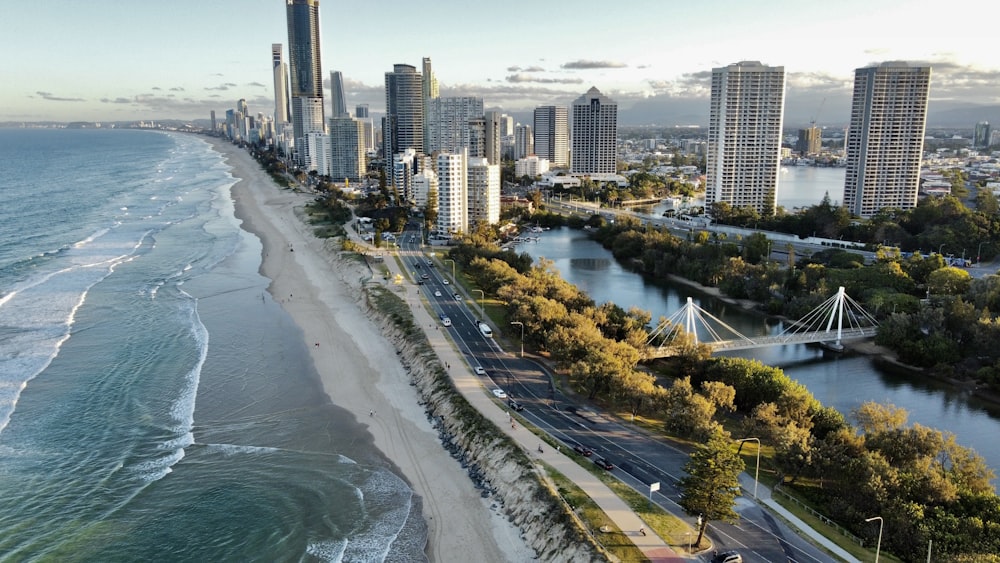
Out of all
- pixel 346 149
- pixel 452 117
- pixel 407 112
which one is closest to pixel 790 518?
pixel 452 117

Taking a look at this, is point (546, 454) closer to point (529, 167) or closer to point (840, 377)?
point (840, 377)

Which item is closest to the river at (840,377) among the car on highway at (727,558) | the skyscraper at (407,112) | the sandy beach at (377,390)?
the car on highway at (727,558)

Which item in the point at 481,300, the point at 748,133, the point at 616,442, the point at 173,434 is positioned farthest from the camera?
the point at 748,133

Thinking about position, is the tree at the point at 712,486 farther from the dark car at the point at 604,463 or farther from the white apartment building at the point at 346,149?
the white apartment building at the point at 346,149

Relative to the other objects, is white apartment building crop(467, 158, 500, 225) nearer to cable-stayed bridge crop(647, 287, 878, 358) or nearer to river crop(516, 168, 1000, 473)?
river crop(516, 168, 1000, 473)

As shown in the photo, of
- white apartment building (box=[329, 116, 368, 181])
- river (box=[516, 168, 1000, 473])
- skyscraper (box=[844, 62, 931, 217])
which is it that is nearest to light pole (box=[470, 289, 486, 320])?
river (box=[516, 168, 1000, 473])
